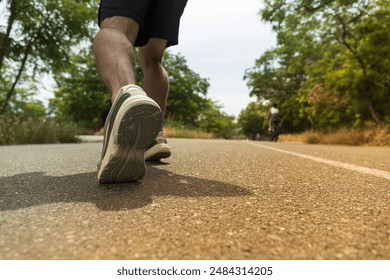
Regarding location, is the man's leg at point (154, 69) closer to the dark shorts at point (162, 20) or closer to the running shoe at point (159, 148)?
the dark shorts at point (162, 20)

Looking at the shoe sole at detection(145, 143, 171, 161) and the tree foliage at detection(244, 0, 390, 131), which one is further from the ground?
the tree foliage at detection(244, 0, 390, 131)

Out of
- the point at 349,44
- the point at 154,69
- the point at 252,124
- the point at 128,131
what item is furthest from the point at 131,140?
the point at 252,124

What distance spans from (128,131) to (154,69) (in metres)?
1.17

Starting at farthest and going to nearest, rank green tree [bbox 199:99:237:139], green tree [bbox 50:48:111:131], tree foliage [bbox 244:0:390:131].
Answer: green tree [bbox 199:99:237:139]
green tree [bbox 50:48:111:131]
tree foliage [bbox 244:0:390:131]

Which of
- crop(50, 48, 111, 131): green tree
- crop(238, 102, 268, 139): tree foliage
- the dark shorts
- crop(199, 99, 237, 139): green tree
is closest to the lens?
the dark shorts

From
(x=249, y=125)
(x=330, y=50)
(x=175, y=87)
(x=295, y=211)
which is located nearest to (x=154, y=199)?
(x=295, y=211)

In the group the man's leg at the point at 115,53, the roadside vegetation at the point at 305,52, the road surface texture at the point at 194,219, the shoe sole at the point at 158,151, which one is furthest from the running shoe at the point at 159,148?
the roadside vegetation at the point at 305,52

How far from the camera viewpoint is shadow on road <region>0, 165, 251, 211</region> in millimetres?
1200

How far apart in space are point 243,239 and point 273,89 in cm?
3655

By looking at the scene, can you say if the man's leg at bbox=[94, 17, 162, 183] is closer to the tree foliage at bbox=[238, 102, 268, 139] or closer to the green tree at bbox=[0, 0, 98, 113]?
the green tree at bbox=[0, 0, 98, 113]

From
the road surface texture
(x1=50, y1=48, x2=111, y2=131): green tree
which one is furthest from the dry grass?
(x1=50, y1=48, x2=111, y2=131): green tree

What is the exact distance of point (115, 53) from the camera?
61.0 inches

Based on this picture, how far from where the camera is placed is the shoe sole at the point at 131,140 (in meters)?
1.27

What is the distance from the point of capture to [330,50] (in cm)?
1404
